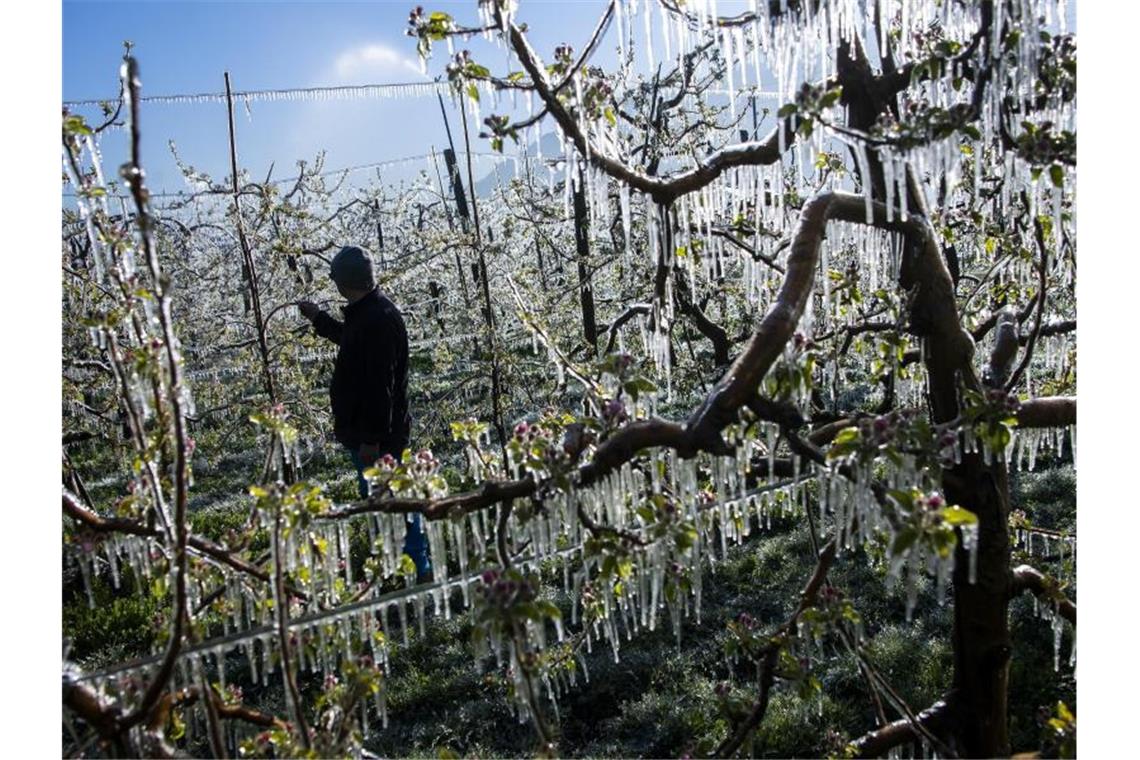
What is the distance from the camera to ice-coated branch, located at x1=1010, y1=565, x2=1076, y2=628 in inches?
96.7

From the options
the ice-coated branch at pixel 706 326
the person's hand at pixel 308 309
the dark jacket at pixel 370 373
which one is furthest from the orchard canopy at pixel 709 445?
the person's hand at pixel 308 309

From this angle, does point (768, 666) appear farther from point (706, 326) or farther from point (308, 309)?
point (308, 309)

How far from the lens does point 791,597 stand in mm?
5164

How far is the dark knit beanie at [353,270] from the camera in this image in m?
4.87

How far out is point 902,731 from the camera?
96.6 inches

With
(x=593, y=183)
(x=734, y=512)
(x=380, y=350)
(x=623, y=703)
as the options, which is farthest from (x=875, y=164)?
(x=380, y=350)

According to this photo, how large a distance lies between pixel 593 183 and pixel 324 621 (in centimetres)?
151

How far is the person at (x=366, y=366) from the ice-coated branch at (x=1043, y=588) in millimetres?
3384

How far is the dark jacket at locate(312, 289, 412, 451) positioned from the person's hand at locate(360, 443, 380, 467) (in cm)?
3

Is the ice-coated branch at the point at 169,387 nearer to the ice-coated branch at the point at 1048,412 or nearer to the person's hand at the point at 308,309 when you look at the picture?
the ice-coated branch at the point at 1048,412

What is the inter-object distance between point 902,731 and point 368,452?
3.49 m

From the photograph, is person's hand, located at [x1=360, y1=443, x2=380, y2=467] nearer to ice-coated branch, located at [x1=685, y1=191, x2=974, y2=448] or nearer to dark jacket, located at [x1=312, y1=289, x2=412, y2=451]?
dark jacket, located at [x1=312, y1=289, x2=412, y2=451]

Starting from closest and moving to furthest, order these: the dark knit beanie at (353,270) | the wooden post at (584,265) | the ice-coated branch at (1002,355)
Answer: the ice-coated branch at (1002,355) < the dark knit beanie at (353,270) < the wooden post at (584,265)

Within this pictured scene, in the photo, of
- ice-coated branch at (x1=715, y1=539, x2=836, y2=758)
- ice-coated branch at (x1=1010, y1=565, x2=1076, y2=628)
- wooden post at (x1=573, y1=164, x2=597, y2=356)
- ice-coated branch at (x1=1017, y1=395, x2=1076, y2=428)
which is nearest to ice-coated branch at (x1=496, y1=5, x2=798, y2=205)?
ice-coated branch at (x1=1017, y1=395, x2=1076, y2=428)
